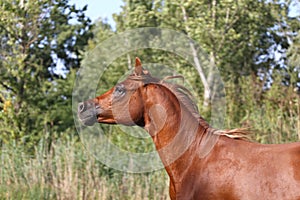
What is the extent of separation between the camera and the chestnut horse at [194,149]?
14.1 ft

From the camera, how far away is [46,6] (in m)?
10.1

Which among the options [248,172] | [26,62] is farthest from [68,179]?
[248,172]

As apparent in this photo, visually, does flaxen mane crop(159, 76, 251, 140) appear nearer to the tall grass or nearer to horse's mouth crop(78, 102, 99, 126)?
horse's mouth crop(78, 102, 99, 126)

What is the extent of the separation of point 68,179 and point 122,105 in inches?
138

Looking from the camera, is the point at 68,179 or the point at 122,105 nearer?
the point at 122,105

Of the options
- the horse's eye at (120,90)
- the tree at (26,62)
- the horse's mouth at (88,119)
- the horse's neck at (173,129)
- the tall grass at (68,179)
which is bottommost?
the tall grass at (68,179)

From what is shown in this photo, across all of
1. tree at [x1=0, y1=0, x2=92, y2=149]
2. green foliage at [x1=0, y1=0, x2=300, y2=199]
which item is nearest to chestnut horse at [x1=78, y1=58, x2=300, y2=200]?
green foliage at [x1=0, y1=0, x2=300, y2=199]

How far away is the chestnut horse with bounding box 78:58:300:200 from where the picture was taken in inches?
169

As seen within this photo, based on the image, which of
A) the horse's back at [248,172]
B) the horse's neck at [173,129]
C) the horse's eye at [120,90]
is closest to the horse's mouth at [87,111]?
the horse's eye at [120,90]

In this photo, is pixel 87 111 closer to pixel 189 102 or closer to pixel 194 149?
pixel 189 102

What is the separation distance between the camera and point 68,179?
26.7 feet

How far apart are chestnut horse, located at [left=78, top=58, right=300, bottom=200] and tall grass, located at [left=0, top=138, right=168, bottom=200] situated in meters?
3.11

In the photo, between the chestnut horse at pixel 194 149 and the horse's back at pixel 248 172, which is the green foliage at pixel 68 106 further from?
the horse's back at pixel 248 172

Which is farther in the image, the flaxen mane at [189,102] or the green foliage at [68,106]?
the green foliage at [68,106]
